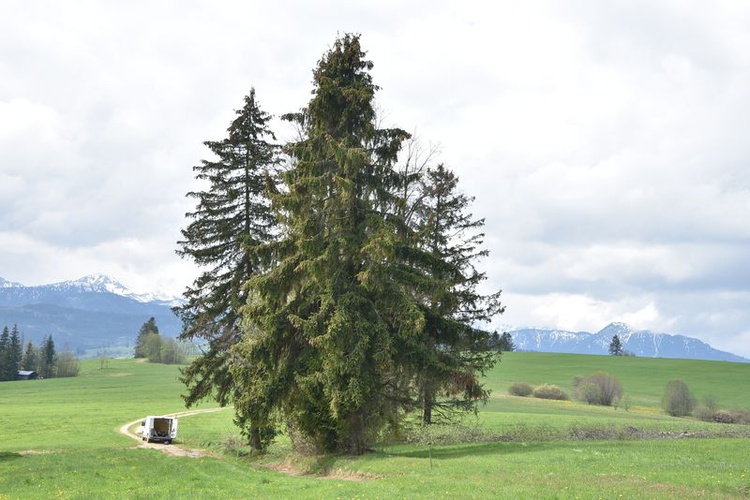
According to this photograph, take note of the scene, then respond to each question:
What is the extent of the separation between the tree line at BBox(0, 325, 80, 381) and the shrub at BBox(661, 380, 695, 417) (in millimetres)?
124742

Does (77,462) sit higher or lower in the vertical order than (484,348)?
lower

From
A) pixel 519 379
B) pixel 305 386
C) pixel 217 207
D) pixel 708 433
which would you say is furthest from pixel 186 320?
pixel 519 379

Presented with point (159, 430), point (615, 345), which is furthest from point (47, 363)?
point (615, 345)

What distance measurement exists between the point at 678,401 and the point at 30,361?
13601 centimetres

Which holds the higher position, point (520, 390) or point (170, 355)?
point (170, 355)

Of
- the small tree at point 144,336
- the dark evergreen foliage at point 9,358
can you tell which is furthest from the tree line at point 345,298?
the small tree at point 144,336

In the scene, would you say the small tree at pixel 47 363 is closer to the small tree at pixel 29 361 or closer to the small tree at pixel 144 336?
the small tree at pixel 29 361

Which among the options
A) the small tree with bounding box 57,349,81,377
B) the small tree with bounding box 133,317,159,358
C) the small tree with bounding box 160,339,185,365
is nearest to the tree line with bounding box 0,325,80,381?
the small tree with bounding box 57,349,81,377

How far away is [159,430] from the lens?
4000 centimetres

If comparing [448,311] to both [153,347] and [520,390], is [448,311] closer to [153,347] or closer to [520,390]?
[520,390]

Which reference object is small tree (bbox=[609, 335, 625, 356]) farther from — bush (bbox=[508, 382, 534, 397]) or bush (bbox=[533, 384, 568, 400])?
bush (bbox=[508, 382, 534, 397])

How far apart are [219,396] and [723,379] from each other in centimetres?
9665

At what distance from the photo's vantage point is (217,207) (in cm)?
3041

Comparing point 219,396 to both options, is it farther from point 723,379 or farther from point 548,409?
point 723,379
